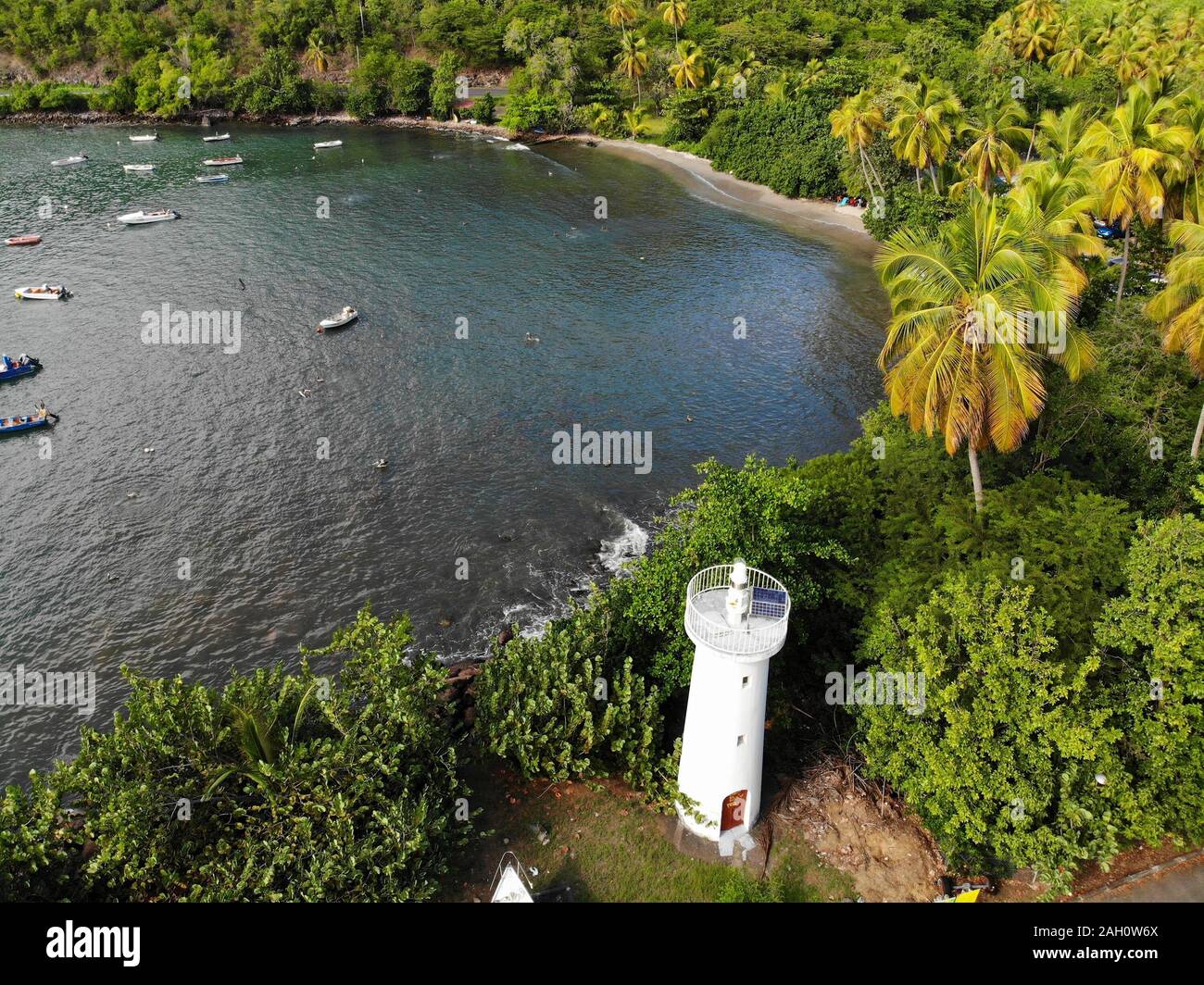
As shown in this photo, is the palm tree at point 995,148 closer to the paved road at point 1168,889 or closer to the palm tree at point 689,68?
the paved road at point 1168,889

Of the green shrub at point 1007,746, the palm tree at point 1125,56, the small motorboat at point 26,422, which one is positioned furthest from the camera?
the palm tree at point 1125,56

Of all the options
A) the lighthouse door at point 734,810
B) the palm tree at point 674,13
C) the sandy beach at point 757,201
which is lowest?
the lighthouse door at point 734,810

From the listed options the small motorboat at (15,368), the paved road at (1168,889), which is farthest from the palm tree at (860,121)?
the small motorboat at (15,368)

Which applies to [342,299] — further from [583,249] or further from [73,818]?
[73,818]

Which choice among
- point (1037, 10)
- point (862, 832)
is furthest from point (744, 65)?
point (862, 832)

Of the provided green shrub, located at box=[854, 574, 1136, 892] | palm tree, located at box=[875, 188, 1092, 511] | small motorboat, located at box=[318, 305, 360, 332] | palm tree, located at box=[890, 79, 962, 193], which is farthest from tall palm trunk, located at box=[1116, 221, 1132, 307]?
small motorboat, located at box=[318, 305, 360, 332]

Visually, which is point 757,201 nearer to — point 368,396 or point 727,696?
point 368,396

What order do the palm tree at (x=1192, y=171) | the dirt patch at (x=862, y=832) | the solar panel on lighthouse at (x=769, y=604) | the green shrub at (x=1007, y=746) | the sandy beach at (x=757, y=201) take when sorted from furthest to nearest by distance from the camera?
1. the sandy beach at (x=757, y=201)
2. the palm tree at (x=1192, y=171)
3. the dirt patch at (x=862, y=832)
4. the green shrub at (x=1007, y=746)
5. the solar panel on lighthouse at (x=769, y=604)
